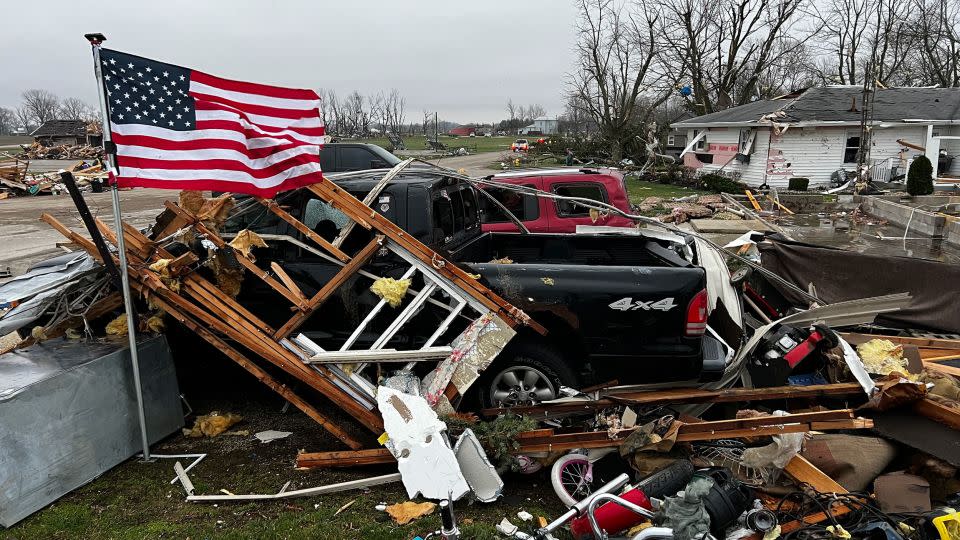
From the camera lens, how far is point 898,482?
341 cm

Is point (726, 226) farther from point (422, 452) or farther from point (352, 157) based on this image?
point (422, 452)

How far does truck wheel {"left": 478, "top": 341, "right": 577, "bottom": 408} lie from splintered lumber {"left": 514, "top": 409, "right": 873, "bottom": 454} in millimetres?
411

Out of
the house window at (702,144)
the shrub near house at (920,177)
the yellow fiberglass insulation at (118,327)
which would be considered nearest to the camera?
the yellow fiberglass insulation at (118,327)

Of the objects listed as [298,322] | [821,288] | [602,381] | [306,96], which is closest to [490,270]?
[602,381]

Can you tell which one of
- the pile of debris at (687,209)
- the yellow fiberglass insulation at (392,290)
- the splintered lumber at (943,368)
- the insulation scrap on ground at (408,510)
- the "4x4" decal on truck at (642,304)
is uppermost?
the yellow fiberglass insulation at (392,290)

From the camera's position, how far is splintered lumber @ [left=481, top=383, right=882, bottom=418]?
407 centimetres

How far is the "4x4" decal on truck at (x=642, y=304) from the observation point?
4012 mm

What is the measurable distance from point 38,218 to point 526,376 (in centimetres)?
1965

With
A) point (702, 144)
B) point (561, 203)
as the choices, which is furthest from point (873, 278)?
point (702, 144)

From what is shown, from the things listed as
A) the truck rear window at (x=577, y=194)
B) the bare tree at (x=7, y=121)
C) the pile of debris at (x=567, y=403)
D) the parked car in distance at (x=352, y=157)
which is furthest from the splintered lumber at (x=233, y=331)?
the bare tree at (x=7, y=121)

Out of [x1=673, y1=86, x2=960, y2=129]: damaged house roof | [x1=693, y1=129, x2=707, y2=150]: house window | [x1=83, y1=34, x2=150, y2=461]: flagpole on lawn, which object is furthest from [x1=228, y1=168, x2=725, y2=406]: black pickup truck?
[x1=693, y1=129, x2=707, y2=150]: house window

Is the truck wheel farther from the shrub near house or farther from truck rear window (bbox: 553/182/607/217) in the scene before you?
the shrub near house

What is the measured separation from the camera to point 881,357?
4711mm

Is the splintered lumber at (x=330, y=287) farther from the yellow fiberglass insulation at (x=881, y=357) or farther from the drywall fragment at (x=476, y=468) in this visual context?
the yellow fiberglass insulation at (x=881, y=357)
